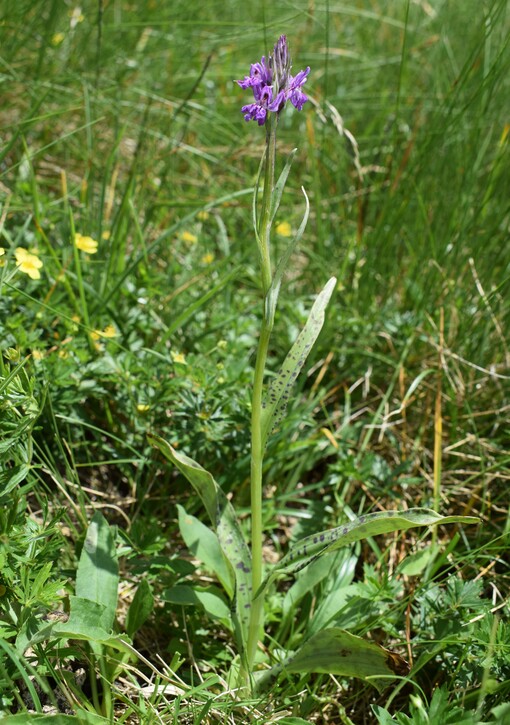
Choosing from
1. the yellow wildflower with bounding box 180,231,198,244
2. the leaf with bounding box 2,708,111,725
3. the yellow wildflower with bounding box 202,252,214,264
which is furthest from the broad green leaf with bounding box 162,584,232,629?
the yellow wildflower with bounding box 180,231,198,244

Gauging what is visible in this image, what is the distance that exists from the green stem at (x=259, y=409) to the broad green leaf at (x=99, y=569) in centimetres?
34

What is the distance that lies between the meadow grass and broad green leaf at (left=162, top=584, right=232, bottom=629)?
61 mm

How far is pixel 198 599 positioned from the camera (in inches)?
67.2

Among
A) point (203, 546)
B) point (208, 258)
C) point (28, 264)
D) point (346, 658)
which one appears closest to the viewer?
point (346, 658)

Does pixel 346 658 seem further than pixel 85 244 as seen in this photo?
No

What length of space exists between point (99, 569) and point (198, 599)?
26 cm

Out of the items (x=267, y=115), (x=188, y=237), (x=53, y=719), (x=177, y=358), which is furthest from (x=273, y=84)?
(x=188, y=237)

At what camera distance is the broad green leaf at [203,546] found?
181 cm

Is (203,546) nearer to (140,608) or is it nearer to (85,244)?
(140,608)

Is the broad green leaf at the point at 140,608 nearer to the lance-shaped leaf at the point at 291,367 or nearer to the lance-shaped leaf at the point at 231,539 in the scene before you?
the lance-shaped leaf at the point at 231,539

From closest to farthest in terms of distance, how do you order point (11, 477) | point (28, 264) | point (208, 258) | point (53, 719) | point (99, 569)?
point (53, 719) → point (11, 477) → point (99, 569) → point (28, 264) → point (208, 258)

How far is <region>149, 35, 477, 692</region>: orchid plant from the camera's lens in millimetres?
1379

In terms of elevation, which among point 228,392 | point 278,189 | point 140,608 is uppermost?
point 278,189

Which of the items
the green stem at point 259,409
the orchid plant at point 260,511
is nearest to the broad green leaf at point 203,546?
the orchid plant at point 260,511
